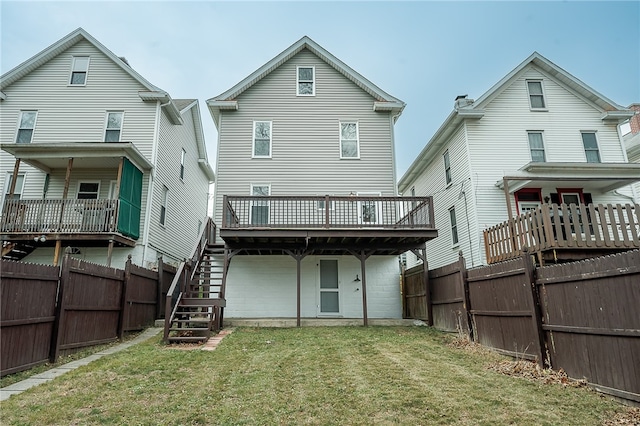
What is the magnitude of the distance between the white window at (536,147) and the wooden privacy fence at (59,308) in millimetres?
14942

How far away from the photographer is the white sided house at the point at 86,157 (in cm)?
1302

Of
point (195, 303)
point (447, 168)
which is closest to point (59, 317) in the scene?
point (195, 303)

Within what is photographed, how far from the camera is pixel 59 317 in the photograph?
723cm

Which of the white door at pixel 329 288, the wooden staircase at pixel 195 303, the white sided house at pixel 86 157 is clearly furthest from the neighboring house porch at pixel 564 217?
the white sided house at pixel 86 157

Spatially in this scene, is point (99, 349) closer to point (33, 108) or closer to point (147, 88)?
point (147, 88)

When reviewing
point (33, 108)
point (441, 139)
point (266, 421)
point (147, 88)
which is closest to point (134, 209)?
point (147, 88)

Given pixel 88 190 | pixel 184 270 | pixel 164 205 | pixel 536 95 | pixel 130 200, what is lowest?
pixel 184 270

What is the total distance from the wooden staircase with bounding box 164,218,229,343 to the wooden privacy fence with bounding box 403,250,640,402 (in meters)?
6.61

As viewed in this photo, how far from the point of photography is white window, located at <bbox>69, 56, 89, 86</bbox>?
16.1 m

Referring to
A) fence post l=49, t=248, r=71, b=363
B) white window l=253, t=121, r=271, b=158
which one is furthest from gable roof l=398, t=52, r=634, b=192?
fence post l=49, t=248, r=71, b=363

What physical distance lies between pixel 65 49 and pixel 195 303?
13.7m

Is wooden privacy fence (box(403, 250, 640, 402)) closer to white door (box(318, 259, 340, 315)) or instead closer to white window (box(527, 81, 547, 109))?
white door (box(318, 259, 340, 315))

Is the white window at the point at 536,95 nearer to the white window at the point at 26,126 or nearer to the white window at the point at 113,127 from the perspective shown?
the white window at the point at 113,127

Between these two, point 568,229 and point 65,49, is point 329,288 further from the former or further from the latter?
point 65,49
